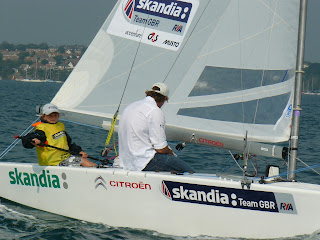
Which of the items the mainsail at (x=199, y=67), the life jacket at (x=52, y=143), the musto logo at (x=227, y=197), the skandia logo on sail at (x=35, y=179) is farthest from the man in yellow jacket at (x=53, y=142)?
the musto logo at (x=227, y=197)

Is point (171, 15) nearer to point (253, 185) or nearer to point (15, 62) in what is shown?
point (253, 185)

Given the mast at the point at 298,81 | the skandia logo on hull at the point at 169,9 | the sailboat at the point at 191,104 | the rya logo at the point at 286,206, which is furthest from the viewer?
the skandia logo on hull at the point at 169,9

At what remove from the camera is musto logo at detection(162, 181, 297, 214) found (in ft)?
16.4

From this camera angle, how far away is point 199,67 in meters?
6.30

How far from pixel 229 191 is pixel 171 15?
208cm

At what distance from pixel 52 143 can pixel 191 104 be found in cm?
142

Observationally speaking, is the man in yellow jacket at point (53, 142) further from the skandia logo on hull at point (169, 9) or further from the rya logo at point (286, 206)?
the rya logo at point (286, 206)

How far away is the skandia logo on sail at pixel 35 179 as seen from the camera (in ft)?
19.6

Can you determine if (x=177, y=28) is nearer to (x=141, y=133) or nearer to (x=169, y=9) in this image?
(x=169, y=9)

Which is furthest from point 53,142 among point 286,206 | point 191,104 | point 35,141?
point 286,206

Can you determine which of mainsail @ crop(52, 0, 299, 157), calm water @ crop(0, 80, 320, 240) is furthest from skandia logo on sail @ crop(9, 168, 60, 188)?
mainsail @ crop(52, 0, 299, 157)

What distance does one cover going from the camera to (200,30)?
6.29 meters

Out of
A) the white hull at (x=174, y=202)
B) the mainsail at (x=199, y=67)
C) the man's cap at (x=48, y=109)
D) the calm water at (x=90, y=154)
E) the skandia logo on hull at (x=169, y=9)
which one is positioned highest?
the skandia logo on hull at (x=169, y=9)

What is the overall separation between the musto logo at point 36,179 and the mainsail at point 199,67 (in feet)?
2.21
